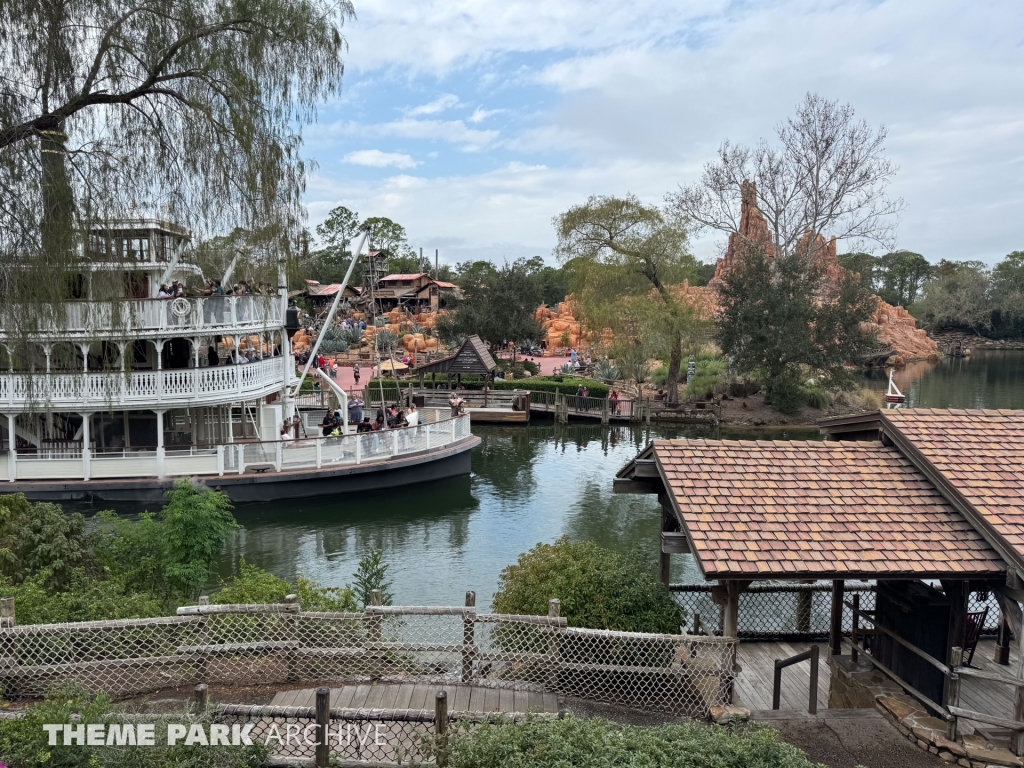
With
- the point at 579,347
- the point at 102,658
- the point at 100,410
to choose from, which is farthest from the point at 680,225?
the point at 102,658

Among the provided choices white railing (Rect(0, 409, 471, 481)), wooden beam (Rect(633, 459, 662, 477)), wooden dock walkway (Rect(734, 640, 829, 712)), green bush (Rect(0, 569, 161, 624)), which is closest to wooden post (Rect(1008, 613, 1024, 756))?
wooden dock walkway (Rect(734, 640, 829, 712))

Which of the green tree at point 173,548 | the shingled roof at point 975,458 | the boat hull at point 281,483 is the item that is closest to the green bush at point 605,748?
the shingled roof at point 975,458

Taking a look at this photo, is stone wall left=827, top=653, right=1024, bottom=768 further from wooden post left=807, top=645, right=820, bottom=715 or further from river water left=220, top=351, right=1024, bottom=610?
river water left=220, top=351, right=1024, bottom=610

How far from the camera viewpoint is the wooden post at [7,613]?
7582 mm

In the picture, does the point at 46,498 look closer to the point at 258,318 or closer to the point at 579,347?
the point at 258,318

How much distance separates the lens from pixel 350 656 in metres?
8.31

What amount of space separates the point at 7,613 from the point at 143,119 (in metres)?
5.43

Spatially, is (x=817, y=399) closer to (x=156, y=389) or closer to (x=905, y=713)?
(x=156, y=389)

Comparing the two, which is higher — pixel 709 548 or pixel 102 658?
pixel 709 548

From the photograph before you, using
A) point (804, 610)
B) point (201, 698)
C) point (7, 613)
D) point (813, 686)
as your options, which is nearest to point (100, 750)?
point (201, 698)

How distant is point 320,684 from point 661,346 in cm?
3479

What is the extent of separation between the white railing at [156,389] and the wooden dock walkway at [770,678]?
15672 mm

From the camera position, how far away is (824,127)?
3994 cm

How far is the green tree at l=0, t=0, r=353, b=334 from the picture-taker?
8.05 metres
